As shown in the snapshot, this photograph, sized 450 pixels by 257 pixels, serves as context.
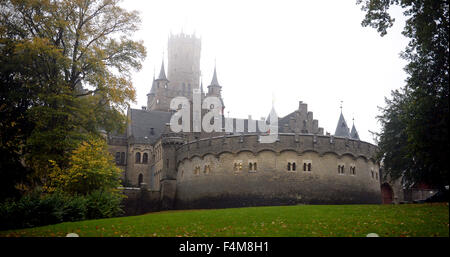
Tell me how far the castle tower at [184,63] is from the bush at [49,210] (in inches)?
2888

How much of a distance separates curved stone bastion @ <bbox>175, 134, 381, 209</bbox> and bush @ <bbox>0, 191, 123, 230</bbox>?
1420cm

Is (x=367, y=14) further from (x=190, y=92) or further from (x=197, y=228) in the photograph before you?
(x=190, y=92)

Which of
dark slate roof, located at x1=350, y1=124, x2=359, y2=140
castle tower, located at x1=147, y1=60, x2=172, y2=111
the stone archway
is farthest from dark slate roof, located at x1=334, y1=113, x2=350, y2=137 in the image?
castle tower, located at x1=147, y1=60, x2=172, y2=111

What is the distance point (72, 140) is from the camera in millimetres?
29016

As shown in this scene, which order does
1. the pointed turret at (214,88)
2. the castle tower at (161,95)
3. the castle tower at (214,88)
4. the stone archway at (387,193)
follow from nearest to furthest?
the stone archway at (387,193) → the castle tower at (214,88) → the pointed turret at (214,88) → the castle tower at (161,95)

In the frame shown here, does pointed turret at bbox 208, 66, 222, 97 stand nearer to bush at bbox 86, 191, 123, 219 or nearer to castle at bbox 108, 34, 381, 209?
castle at bbox 108, 34, 381, 209

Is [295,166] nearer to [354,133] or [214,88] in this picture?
[354,133]

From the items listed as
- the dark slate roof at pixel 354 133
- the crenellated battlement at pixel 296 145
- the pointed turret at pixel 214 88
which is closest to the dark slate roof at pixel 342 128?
the dark slate roof at pixel 354 133

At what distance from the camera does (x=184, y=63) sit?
10638 cm

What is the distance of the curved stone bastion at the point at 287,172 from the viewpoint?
39.1 m

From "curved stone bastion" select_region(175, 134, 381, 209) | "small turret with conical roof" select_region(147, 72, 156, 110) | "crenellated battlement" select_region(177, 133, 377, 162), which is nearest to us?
"curved stone bastion" select_region(175, 134, 381, 209)

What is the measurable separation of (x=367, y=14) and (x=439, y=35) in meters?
4.32

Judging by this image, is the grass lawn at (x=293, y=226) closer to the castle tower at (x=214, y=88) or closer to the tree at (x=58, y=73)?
the tree at (x=58, y=73)

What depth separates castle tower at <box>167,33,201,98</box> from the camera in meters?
104
